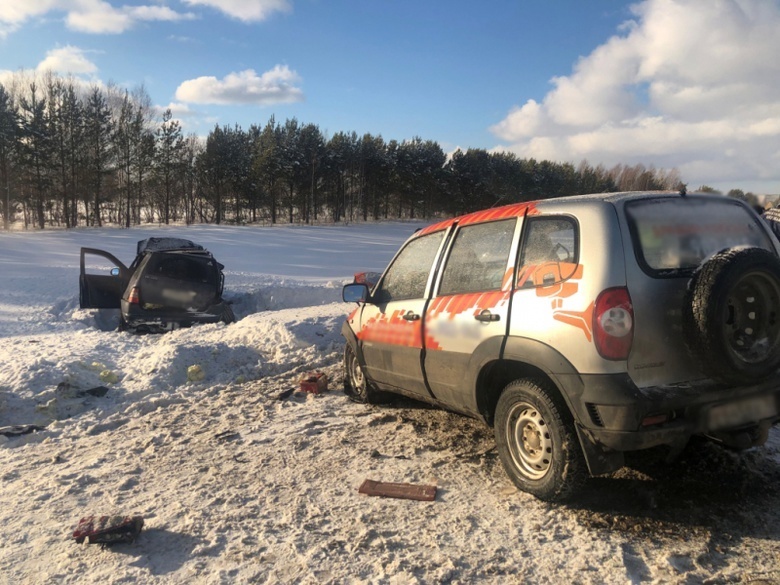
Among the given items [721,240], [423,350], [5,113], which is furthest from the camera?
[5,113]

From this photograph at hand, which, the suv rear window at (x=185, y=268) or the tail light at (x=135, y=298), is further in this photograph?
the suv rear window at (x=185, y=268)

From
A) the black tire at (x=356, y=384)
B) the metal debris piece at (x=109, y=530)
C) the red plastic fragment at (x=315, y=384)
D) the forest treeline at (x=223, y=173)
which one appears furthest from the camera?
the forest treeline at (x=223, y=173)

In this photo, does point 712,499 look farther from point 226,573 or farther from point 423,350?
point 226,573

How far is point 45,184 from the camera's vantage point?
42.6m

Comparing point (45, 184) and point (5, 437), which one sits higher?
point (45, 184)

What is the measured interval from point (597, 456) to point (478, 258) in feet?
5.17

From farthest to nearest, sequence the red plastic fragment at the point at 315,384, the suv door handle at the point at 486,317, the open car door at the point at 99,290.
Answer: the open car door at the point at 99,290
the red plastic fragment at the point at 315,384
the suv door handle at the point at 486,317

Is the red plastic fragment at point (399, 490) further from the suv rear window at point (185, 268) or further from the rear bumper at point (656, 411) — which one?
the suv rear window at point (185, 268)

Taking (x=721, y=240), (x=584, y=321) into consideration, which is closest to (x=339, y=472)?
(x=584, y=321)

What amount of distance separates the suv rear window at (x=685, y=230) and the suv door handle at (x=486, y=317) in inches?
36.9

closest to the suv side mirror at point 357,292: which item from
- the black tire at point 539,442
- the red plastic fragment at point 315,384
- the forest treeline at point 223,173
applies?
the red plastic fragment at point 315,384

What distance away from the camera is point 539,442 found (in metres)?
3.51

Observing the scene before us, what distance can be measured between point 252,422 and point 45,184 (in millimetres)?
45852

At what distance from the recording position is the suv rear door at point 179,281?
8719mm
